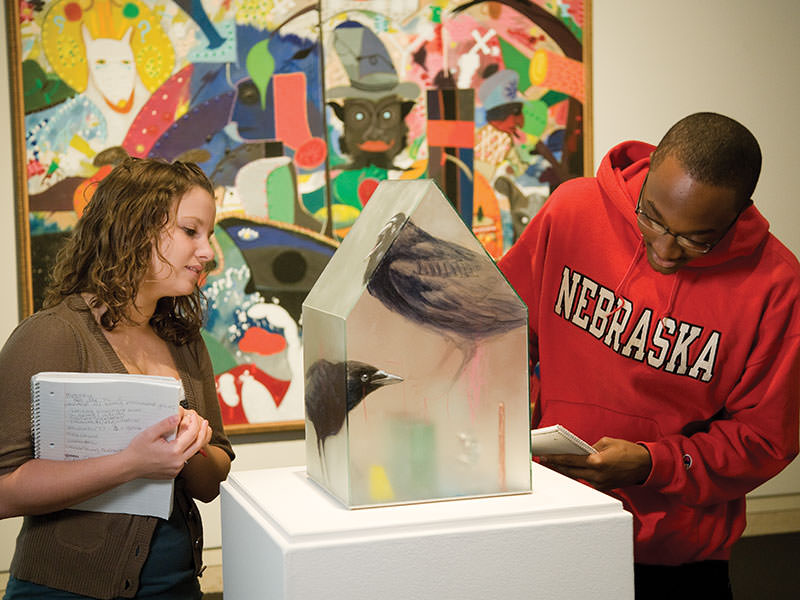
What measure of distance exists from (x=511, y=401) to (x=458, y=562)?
0.68 feet

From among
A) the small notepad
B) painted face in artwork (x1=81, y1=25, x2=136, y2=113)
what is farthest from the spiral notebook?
painted face in artwork (x1=81, y1=25, x2=136, y2=113)

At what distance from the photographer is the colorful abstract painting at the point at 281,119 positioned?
2.74 meters

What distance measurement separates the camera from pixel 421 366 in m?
1.09

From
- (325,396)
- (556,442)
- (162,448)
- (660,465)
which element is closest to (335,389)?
(325,396)

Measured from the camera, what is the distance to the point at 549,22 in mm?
3143

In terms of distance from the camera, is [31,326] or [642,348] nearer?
[31,326]

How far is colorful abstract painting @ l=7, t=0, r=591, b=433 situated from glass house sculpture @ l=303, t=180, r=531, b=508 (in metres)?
1.80

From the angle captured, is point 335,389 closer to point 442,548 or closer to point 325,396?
point 325,396

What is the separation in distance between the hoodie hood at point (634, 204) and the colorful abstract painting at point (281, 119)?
4.15 ft

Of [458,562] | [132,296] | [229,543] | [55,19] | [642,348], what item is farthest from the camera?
[55,19]

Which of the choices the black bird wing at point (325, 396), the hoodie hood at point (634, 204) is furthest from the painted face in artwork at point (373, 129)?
the black bird wing at point (325, 396)

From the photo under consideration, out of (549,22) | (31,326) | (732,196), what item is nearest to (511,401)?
(732,196)

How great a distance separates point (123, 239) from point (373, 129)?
1674 millimetres

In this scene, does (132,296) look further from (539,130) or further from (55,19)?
(539,130)
